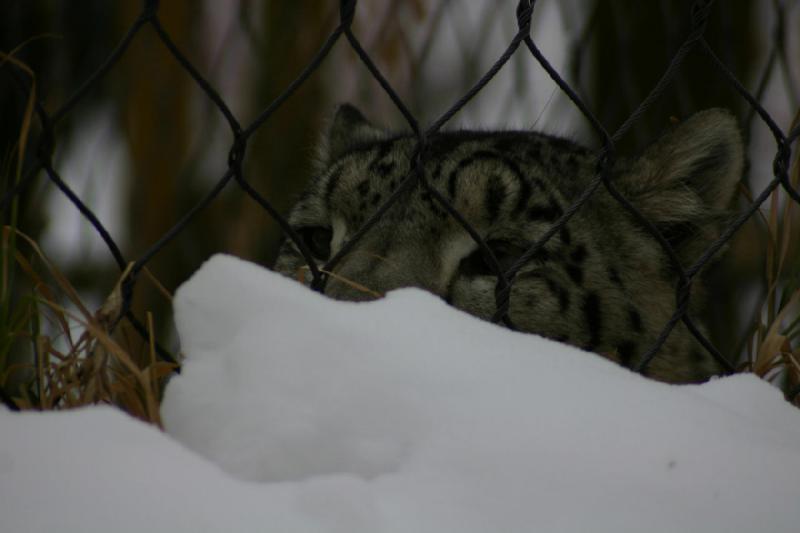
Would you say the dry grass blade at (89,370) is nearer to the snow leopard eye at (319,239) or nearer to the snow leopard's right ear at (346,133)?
the snow leopard eye at (319,239)

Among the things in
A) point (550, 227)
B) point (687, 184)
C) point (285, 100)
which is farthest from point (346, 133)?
point (285, 100)

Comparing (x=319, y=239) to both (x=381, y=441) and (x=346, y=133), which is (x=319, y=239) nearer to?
(x=346, y=133)

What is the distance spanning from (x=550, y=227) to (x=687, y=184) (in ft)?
1.26

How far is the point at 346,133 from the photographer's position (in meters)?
3.17

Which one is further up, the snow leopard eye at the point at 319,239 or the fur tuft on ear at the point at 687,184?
the fur tuft on ear at the point at 687,184

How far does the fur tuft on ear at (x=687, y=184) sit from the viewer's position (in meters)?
2.51

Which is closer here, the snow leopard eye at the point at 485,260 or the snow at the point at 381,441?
the snow at the point at 381,441

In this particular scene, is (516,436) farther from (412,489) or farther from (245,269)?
(245,269)

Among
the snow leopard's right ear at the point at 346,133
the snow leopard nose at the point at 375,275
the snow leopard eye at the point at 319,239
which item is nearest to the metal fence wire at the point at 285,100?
the snow leopard nose at the point at 375,275

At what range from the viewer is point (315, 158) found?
3.19 m

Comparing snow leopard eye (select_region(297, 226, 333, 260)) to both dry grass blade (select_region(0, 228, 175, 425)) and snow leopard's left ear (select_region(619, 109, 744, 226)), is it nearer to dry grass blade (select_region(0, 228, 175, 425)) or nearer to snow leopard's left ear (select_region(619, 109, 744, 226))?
snow leopard's left ear (select_region(619, 109, 744, 226))

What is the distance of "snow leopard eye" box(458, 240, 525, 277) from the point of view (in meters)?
2.35

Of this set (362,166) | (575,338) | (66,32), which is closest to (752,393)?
(575,338)

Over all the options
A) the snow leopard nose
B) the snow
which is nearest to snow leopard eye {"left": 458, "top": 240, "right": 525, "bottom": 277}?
the snow leopard nose
